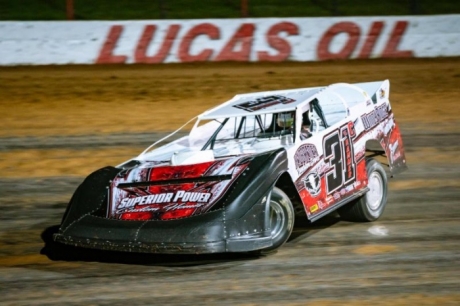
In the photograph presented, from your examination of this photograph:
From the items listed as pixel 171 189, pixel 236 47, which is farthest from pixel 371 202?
pixel 236 47

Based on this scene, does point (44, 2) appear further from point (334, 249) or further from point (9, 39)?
point (334, 249)

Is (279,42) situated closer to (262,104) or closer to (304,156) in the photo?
(262,104)

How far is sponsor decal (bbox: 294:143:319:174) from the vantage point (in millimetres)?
7820

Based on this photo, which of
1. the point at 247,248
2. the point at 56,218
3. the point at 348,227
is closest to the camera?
the point at 247,248

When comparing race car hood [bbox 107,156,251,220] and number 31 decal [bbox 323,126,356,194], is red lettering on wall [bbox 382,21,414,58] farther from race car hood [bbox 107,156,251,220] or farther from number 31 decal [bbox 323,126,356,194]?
race car hood [bbox 107,156,251,220]

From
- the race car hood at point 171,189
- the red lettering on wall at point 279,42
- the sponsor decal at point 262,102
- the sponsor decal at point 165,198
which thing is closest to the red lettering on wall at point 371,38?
the red lettering on wall at point 279,42

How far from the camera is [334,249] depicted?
7.83 metres

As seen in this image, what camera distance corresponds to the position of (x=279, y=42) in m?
20.9

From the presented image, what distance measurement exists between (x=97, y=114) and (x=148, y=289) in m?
9.66

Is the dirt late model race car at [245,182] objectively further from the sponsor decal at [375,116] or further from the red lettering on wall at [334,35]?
the red lettering on wall at [334,35]

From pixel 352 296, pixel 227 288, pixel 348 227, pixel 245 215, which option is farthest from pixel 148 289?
pixel 348 227

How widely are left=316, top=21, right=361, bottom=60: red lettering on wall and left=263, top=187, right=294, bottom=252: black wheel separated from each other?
45.2ft

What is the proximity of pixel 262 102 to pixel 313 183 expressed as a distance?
1.17 m

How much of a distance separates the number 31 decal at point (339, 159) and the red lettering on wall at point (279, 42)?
12.3m
